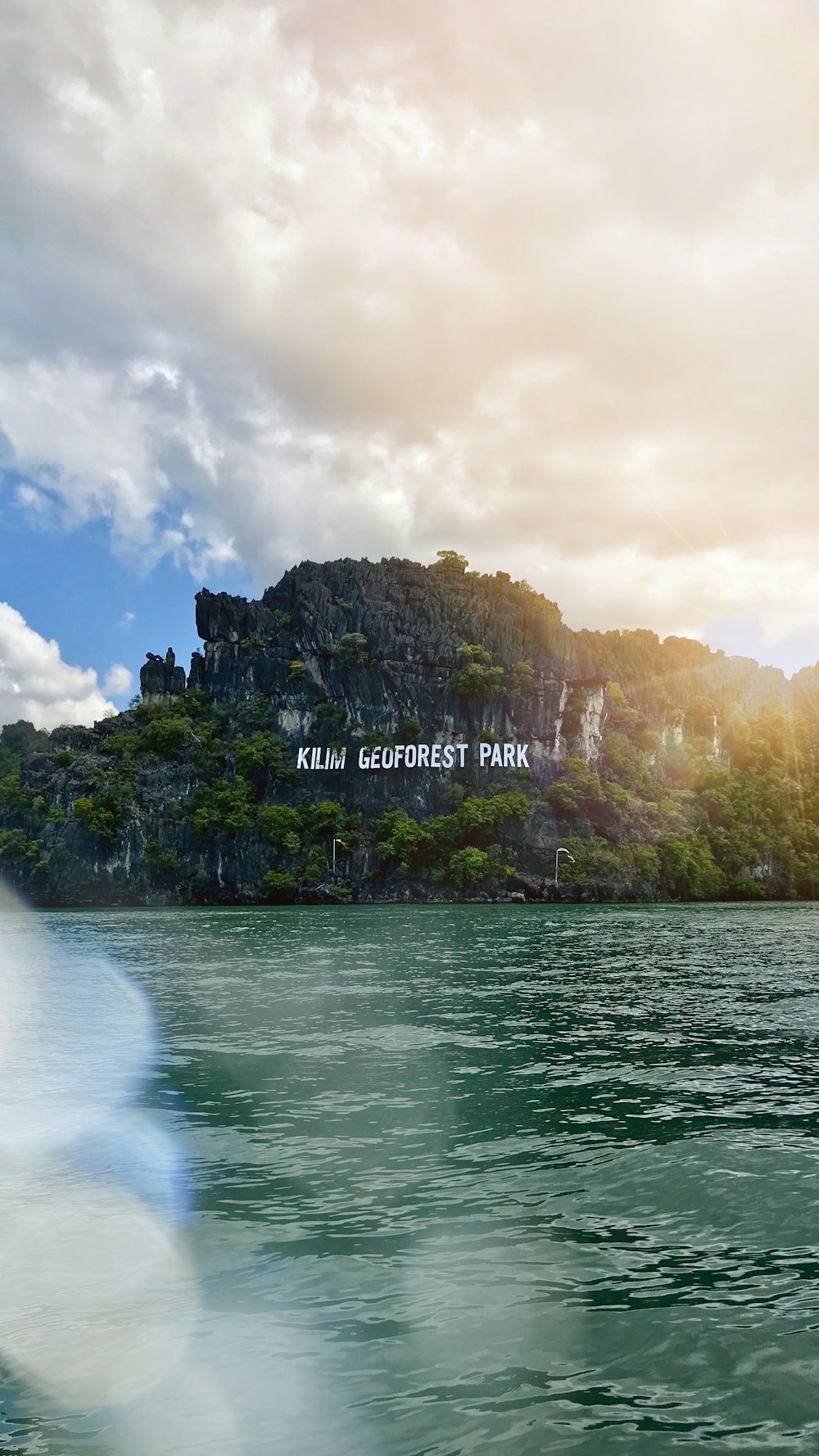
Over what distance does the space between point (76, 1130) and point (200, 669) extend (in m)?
129

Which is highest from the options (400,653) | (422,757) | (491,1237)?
A: (400,653)

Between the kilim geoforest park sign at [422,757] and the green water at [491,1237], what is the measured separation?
327 ft

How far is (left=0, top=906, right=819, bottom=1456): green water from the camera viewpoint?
6129mm

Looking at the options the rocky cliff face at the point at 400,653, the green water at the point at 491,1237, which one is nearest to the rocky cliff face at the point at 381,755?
the rocky cliff face at the point at 400,653

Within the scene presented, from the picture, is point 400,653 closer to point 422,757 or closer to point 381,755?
point 381,755

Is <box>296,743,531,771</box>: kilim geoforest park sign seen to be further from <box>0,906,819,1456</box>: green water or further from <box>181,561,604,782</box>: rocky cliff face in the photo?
<box>0,906,819,1456</box>: green water

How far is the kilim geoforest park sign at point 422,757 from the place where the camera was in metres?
122

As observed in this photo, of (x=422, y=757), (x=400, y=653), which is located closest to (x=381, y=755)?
(x=422, y=757)

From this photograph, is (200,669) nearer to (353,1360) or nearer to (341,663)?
(341,663)

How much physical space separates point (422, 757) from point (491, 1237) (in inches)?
4461

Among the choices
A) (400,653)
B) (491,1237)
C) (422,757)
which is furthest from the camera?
(400,653)

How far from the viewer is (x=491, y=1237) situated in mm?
8938

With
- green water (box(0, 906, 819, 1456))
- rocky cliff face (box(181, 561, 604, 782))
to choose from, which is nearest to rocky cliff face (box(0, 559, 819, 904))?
rocky cliff face (box(181, 561, 604, 782))

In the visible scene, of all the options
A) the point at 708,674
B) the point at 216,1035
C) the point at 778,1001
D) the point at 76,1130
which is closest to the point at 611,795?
the point at 708,674
